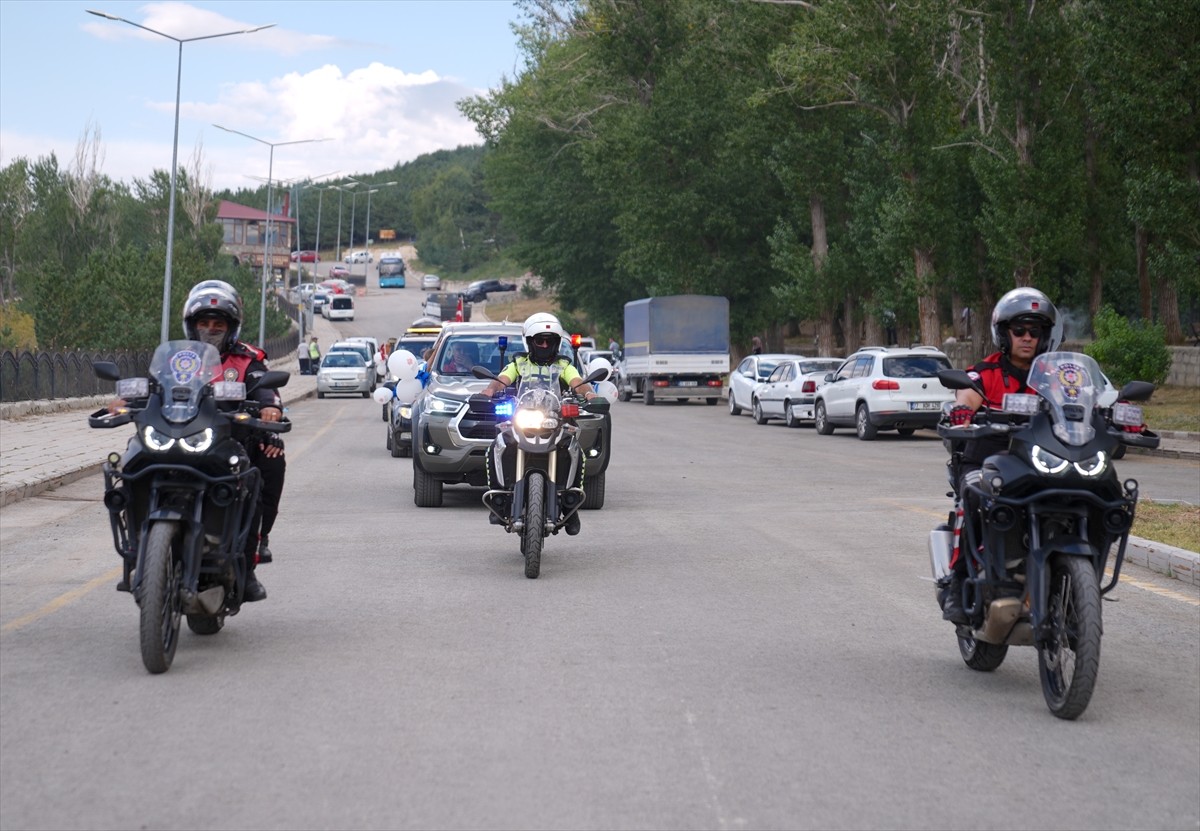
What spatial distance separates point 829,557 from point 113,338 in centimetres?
4373

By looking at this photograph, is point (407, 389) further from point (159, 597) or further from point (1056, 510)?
point (1056, 510)

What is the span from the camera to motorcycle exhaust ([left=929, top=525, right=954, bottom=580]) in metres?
7.61

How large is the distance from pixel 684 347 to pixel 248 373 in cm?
4282

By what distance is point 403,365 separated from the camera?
16.6 metres

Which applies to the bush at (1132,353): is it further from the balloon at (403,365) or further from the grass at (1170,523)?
the balloon at (403,365)

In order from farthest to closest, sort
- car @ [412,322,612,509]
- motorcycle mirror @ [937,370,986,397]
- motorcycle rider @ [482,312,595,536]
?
car @ [412,322,612,509] < motorcycle rider @ [482,312,595,536] < motorcycle mirror @ [937,370,986,397]

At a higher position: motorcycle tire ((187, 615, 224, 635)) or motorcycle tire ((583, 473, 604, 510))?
motorcycle tire ((583, 473, 604, 510))

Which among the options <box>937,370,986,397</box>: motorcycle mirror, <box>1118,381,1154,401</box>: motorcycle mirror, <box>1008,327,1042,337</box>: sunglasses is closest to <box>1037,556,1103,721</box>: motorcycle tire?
<box>1118,381,1154,401</box>: motorcycle mirror

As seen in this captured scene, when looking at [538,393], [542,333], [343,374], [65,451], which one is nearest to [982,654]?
[538,393]

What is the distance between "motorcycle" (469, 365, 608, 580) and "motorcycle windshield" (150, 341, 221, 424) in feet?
11.4

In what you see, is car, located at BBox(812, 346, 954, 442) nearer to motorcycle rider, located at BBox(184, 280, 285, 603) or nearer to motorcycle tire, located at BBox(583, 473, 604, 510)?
motorcycle tire, located at BBox(583, 473, 604, 510)

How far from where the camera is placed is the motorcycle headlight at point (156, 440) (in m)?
7.41

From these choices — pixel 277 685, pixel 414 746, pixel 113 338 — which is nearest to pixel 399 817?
pixel 414 746

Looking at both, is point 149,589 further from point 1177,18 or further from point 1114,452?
point 1177,18
